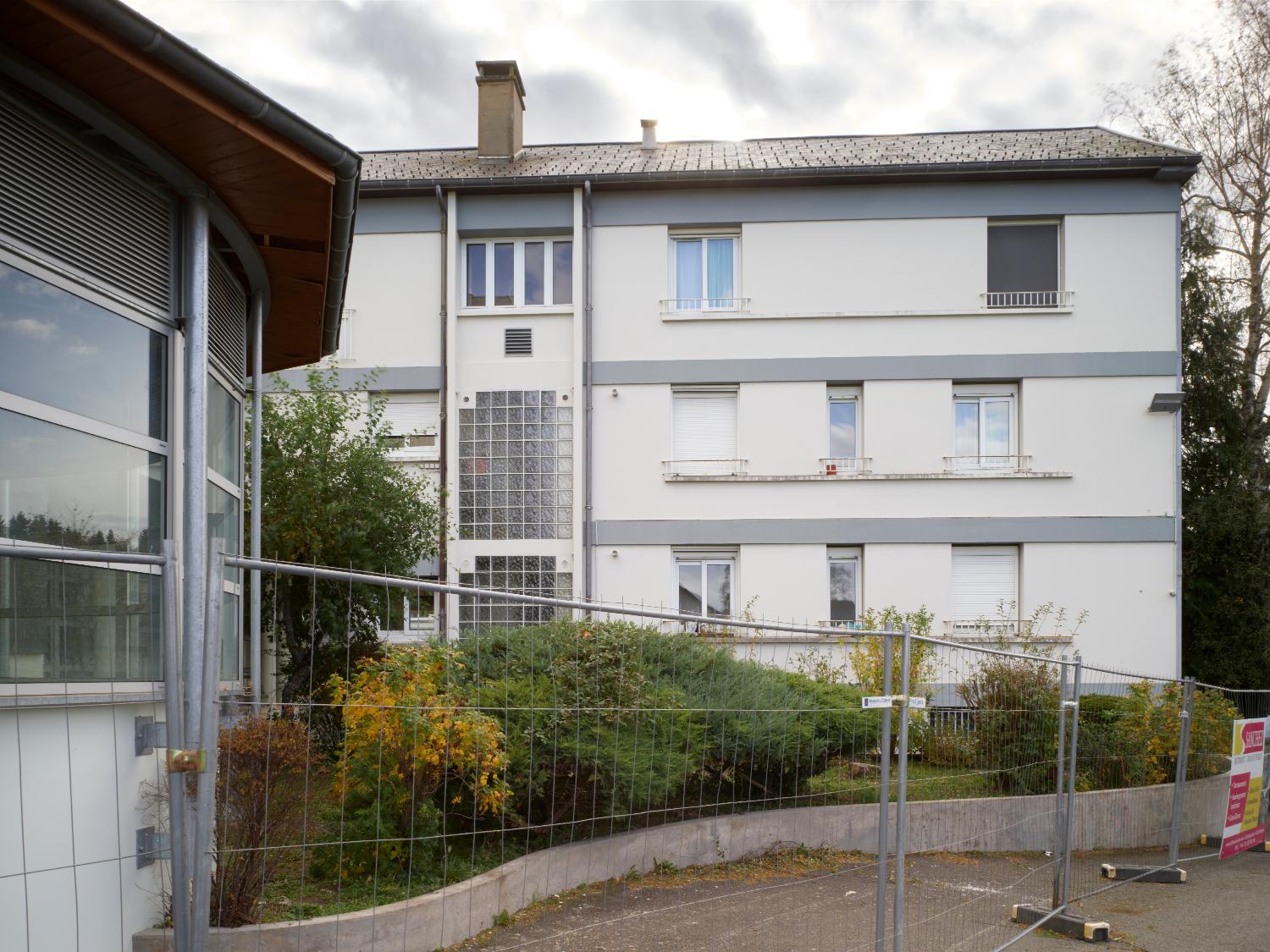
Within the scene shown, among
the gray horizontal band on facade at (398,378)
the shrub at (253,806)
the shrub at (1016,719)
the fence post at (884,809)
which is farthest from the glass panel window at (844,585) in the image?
the shrub at (253,806)

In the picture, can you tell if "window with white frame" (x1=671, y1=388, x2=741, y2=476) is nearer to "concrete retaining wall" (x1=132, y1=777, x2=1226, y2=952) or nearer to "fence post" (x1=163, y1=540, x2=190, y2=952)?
"concrete retaining wall" (x1=132, y1=777, x2=1226, y2=952)

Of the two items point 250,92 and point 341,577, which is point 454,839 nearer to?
point 341,577

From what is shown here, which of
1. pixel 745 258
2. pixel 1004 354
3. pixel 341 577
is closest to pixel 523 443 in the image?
pixel 745 258

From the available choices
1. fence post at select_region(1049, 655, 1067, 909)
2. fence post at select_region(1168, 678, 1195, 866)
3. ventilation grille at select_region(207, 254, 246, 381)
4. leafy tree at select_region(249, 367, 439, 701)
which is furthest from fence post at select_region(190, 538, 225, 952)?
leafy tree at select_region(249, 367, 439, 701)

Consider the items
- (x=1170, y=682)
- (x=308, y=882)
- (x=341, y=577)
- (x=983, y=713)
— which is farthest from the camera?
(x=1170, y=682)

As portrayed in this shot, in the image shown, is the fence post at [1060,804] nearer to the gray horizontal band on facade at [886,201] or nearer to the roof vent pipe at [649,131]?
the gray horizontal band on facade at [886,201]

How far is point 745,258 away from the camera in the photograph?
21.3 m

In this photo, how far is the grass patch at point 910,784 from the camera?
23.3ft

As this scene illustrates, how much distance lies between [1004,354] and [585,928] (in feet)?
57.0

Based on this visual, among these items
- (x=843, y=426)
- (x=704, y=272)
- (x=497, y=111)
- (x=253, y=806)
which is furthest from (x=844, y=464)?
(x=253, y=806)

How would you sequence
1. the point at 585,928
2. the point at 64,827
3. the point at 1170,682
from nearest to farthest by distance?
the point at 64,827 → the point at 585,928 → the point at 1170,682

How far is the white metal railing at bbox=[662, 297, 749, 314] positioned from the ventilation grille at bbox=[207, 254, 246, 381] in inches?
522

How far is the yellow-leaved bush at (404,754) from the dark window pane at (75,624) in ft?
2.50

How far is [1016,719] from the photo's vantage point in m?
8.95
